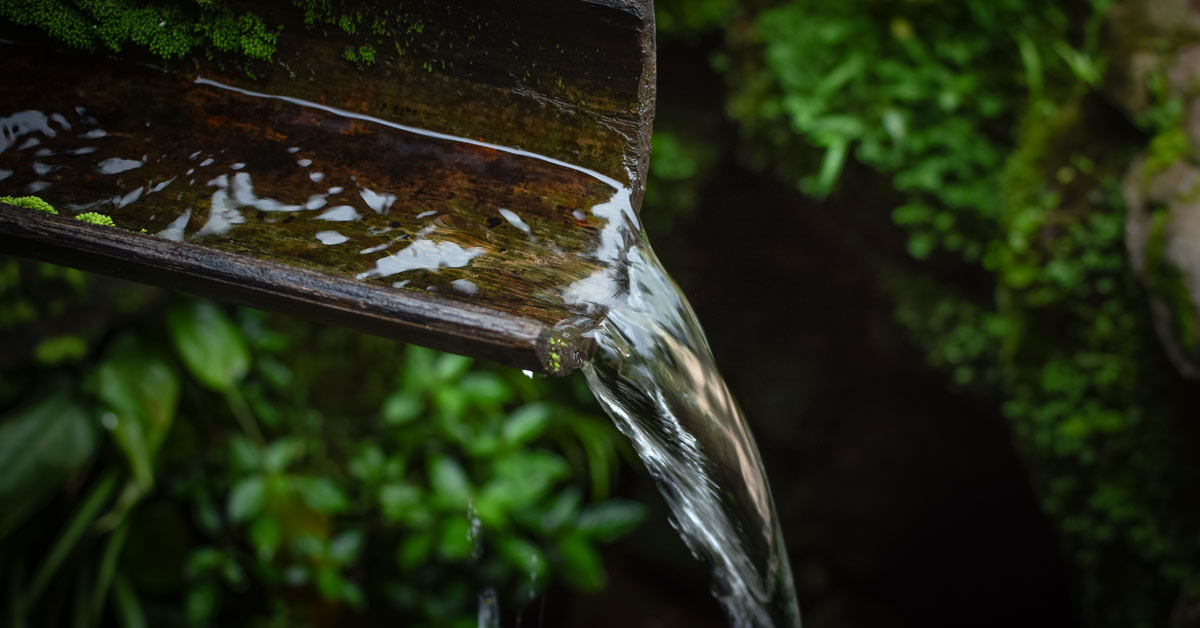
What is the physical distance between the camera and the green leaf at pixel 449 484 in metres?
2.62

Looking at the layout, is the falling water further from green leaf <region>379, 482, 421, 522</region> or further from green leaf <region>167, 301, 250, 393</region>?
green leaf <region>167, 301, 250, 393</region>

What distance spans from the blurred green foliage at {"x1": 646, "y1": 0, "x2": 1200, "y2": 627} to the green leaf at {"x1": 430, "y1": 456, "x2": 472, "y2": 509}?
5.60 ft

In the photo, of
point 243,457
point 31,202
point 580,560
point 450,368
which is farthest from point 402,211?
point 580,560

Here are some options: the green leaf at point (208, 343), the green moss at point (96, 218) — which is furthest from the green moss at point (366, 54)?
the green leaf at point (208, 343)

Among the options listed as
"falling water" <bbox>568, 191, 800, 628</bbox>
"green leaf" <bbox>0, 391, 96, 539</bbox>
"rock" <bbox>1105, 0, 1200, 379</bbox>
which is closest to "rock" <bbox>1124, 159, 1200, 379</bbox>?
"rock" <bbox>1105, 0, 1200, 379</bbox>

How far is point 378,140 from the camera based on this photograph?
1.44 m

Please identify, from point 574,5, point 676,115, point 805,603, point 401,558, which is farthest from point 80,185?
point 805,603

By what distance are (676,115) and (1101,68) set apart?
1.52 m

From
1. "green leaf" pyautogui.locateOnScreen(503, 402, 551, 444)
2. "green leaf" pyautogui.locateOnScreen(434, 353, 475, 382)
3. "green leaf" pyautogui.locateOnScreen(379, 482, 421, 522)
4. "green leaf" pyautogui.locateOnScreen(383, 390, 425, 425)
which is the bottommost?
"green leaf" pyautogui.locateOnScreen(379, 482, 421, 522)

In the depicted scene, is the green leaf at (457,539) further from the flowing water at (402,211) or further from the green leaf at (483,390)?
the flowing water at (402,211)

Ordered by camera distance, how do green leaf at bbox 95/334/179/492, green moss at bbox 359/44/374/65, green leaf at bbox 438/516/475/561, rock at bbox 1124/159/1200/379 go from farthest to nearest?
green leaf at bbox 438/516/475/561, green leaf at bbox 95/334/179/492, rock at bbox 1124/159/1200/379, green moss at bbox 359/44/374/65

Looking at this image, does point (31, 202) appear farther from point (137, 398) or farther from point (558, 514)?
point (558, 514)

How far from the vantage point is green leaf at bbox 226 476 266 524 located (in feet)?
8.01

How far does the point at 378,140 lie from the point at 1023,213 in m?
2.22
